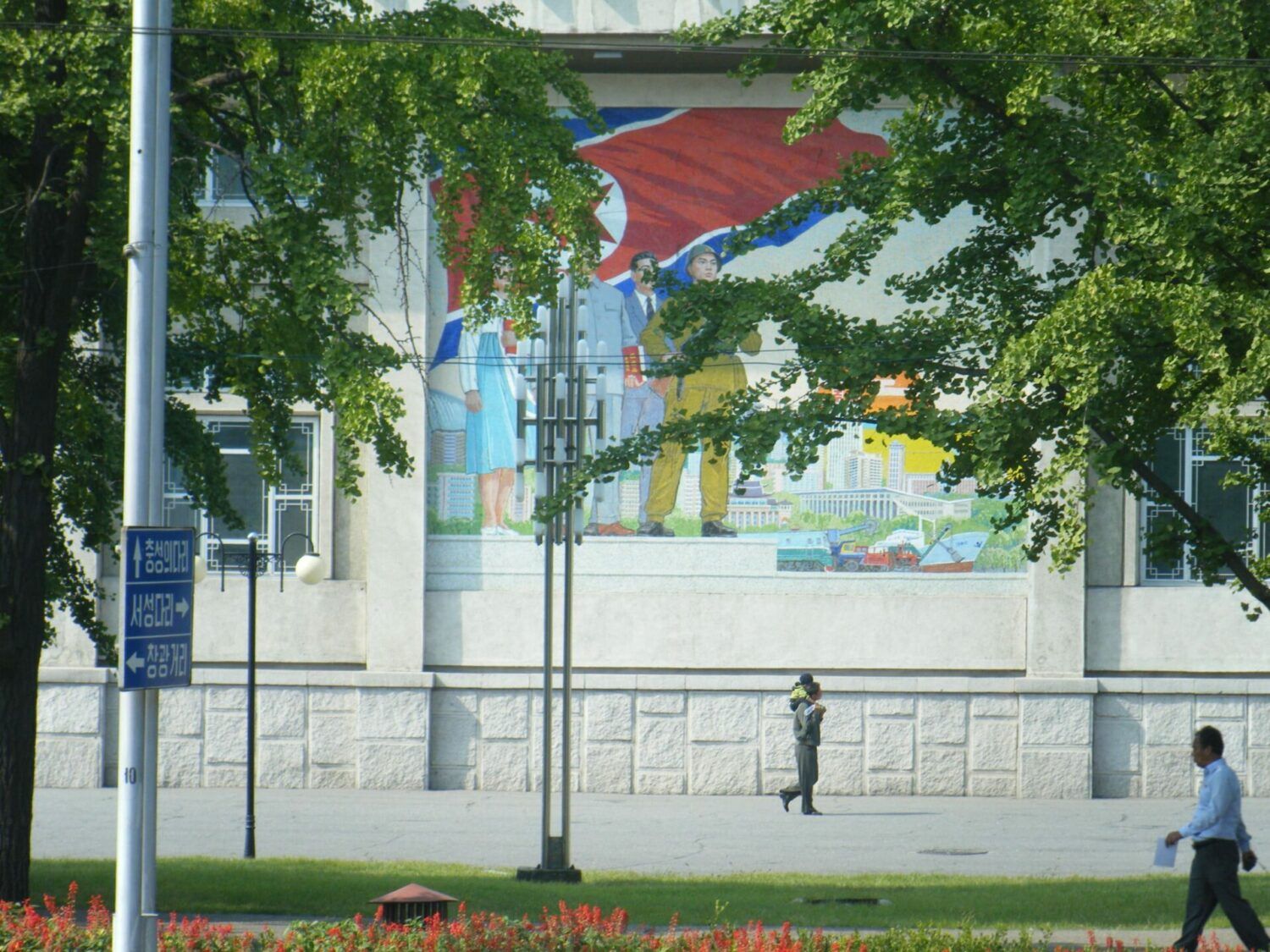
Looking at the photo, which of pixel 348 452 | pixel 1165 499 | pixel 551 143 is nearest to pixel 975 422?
pixel 1165 499

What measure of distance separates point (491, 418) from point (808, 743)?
265 inches

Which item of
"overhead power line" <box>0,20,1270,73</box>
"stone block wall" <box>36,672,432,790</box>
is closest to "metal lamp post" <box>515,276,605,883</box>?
"overhead power line" <box>0,20,1270,73</box>

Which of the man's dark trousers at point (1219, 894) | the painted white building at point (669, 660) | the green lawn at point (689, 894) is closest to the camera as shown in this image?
the man's dark trousers at point (1219, 894)

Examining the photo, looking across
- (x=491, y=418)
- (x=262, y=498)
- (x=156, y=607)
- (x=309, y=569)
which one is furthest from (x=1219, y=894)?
(x=262, y=498)

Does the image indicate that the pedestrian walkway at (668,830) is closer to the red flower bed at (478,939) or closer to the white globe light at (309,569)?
the white globe light at (309,569)

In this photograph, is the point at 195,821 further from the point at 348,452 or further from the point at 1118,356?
the point at 1118,356

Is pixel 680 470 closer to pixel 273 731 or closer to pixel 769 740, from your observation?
pixel 769 740

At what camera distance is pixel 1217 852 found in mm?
10039

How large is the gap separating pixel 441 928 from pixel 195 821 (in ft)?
40.5

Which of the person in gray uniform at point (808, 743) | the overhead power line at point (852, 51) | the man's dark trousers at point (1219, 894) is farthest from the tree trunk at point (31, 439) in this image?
the person in gray uniform at point (808, 743)

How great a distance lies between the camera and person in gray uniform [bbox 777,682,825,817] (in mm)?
21016

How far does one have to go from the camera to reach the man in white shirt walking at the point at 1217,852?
388 inches

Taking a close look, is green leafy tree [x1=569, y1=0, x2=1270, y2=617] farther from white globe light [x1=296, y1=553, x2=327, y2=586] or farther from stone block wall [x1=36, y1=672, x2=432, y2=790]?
stone block wall [x1=36, y1=672, x2=432, y2=790]

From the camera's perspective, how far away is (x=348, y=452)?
11.8 meters
